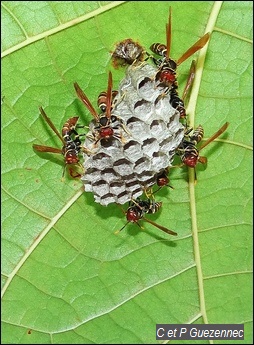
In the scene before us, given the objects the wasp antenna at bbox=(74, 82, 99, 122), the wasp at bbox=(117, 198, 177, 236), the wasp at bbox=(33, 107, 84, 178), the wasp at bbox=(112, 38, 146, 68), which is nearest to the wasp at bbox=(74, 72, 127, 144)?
the wasp antenna at bbox=(74, 82, 99, 122)

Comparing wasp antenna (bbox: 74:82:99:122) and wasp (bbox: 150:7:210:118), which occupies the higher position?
wasp (bbox: 150:7:210:118)

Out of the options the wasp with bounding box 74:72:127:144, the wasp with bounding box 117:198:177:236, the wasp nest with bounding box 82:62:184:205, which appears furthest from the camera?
the wasp with bounding box 117:198:177:236

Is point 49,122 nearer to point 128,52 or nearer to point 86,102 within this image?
point 86,102

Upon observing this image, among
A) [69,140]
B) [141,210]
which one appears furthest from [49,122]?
A: [141,210]

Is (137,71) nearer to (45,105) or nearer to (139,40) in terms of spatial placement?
→ (139,40)

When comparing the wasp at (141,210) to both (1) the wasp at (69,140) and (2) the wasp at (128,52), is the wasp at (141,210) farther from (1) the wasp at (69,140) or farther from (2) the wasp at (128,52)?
(2) the wasp at (128,52)

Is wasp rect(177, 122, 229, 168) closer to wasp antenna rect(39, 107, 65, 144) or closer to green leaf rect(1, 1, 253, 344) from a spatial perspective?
green leaf rect(1, 1, 253, 344)
